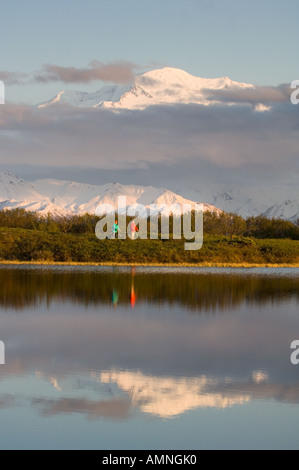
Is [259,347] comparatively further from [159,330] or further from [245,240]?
[245,240]

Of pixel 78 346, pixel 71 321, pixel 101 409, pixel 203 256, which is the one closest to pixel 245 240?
pixel 203 256

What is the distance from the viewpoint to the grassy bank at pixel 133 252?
52.7 metres

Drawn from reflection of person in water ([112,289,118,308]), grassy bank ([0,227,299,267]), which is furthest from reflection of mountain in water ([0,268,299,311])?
grassy bank ([0,227,299,267])

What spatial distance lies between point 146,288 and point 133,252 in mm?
22435

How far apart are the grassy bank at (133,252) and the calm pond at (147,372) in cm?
2469

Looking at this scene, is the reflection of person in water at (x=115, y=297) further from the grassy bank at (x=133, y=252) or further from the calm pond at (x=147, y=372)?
the grassy bank at (x=133, y=252)

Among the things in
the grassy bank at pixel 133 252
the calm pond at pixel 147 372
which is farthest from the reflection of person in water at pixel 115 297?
the grassy bank at pixel 133 252

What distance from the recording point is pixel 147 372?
1359cm

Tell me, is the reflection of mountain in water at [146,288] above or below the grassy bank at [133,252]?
below

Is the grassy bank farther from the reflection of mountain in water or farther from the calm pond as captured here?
the calm pond

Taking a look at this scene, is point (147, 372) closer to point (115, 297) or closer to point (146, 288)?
point (115, 297)

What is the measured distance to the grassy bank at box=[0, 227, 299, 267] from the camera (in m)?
52.7

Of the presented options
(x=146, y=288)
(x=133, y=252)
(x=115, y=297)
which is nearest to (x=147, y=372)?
(x=115, y=297)
